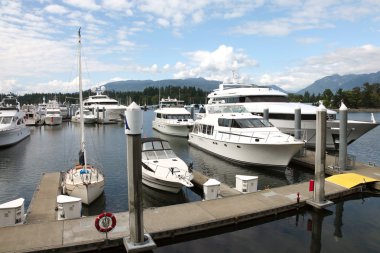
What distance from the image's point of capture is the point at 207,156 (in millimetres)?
26953

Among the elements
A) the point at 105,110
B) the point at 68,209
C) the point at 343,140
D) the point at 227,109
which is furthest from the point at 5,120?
the point at 343,140

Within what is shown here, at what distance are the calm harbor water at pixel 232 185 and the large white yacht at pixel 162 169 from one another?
0.68 meters

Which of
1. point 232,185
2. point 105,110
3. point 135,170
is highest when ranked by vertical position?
point 105,110

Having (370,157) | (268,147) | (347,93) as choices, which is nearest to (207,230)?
(268,147)

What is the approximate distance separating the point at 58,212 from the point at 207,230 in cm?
555

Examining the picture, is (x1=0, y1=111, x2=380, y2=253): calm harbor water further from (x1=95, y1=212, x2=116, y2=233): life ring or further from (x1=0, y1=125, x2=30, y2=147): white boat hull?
(x1=95, y1=212, x2=116, y2=233): life ring

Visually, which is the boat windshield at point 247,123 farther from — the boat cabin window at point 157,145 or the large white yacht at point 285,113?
the boat cabin window at point 157,145

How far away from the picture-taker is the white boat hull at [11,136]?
32.6m

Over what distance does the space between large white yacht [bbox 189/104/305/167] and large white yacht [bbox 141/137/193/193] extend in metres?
6.31

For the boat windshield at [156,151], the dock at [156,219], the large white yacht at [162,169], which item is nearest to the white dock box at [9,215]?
the dock at [156,219]

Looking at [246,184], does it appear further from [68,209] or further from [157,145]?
[68,209]

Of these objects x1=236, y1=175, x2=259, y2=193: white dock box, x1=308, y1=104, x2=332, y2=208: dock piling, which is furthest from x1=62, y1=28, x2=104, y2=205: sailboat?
x1=308, y1=104, x2=332, y2=208: dock piling

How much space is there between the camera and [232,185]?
1908cm

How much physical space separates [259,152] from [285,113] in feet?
35.6
